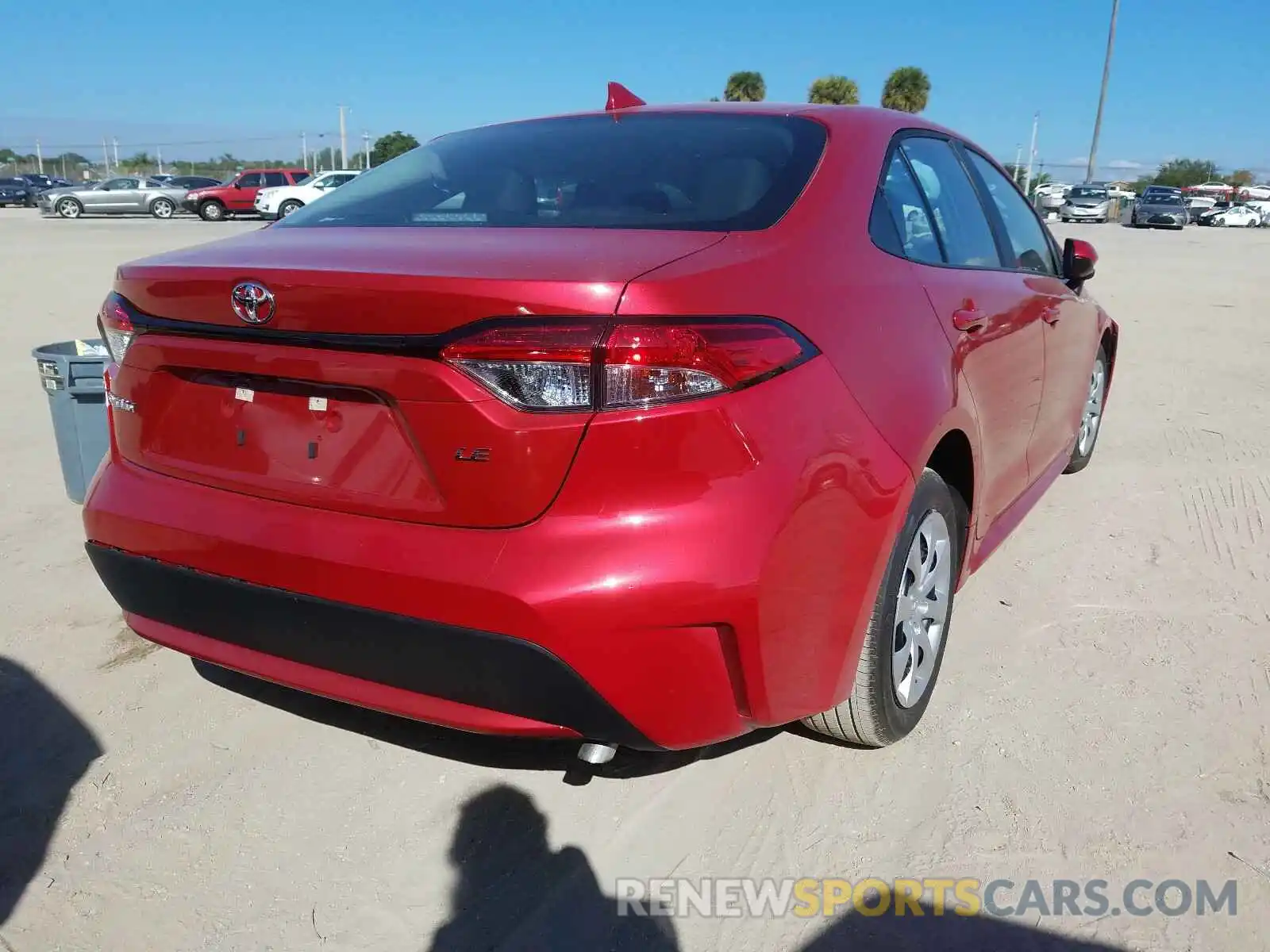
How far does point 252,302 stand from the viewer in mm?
1997

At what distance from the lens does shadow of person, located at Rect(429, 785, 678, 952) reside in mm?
2035

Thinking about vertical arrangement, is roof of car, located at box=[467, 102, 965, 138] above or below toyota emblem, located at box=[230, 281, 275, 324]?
above

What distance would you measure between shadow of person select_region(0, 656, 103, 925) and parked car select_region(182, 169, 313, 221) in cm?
3235

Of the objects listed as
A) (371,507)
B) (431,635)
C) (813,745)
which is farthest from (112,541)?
(813,745)

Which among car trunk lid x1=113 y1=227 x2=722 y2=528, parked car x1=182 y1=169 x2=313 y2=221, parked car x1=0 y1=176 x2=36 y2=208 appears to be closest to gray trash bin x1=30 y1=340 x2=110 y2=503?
car trunk lid x1=113 y1=227 x2=722 y2=528

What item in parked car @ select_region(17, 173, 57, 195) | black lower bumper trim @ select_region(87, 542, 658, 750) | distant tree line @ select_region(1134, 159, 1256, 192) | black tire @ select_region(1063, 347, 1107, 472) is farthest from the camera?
distant tree line @ select_region(1134, 159, 1256, 192)

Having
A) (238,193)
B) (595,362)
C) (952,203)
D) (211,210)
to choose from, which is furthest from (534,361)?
(211,210)

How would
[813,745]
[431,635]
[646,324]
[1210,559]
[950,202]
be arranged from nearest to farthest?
1. [646,324]
2. [431,635]
3. [813,745]
4. [950,202]
5. [1210,559]

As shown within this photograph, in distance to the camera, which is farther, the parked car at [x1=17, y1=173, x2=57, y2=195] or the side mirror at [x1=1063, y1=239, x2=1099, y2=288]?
the parked car at [x1=17, y1=173, x2=57, y2=195]

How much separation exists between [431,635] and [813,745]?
1262 millimetres

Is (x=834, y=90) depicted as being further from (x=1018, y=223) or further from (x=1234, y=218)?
(x=1018, y=223)

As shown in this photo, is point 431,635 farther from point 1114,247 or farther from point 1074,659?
point 1114,247

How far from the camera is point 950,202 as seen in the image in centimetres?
308

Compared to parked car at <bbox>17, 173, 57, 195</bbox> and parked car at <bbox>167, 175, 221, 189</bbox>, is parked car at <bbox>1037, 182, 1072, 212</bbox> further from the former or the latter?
parked car at <bbox>17, 173, 57, 195</bbox>
